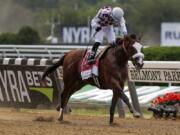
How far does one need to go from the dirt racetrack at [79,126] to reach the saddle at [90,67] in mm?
872

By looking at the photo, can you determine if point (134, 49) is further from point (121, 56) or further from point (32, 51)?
point (32, 51)

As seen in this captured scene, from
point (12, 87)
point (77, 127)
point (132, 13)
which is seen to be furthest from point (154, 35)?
point (77, 127)

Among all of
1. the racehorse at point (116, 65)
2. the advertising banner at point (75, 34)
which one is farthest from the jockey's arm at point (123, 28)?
the advertising banner at point (75, 34)

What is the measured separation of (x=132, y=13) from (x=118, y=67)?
59.6 metres

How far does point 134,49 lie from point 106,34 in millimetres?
1211

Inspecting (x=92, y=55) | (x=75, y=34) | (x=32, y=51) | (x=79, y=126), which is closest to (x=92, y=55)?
(x=92, y=55)

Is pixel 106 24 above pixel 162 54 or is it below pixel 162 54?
above

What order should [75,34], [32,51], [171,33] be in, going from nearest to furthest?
1. [32,51]
2. [171,33]
3. [75,34]

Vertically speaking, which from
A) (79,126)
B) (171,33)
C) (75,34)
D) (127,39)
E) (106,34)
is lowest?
(75,34)

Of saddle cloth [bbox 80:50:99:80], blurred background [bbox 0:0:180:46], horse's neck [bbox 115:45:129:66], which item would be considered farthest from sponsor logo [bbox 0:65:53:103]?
blurred background [bbox 0:0:180:46]

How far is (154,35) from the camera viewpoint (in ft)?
195

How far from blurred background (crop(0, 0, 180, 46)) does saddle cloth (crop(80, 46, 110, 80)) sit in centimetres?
3395

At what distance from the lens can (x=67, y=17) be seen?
259 feet

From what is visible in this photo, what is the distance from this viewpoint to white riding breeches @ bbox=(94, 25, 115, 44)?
1307 centimetres
